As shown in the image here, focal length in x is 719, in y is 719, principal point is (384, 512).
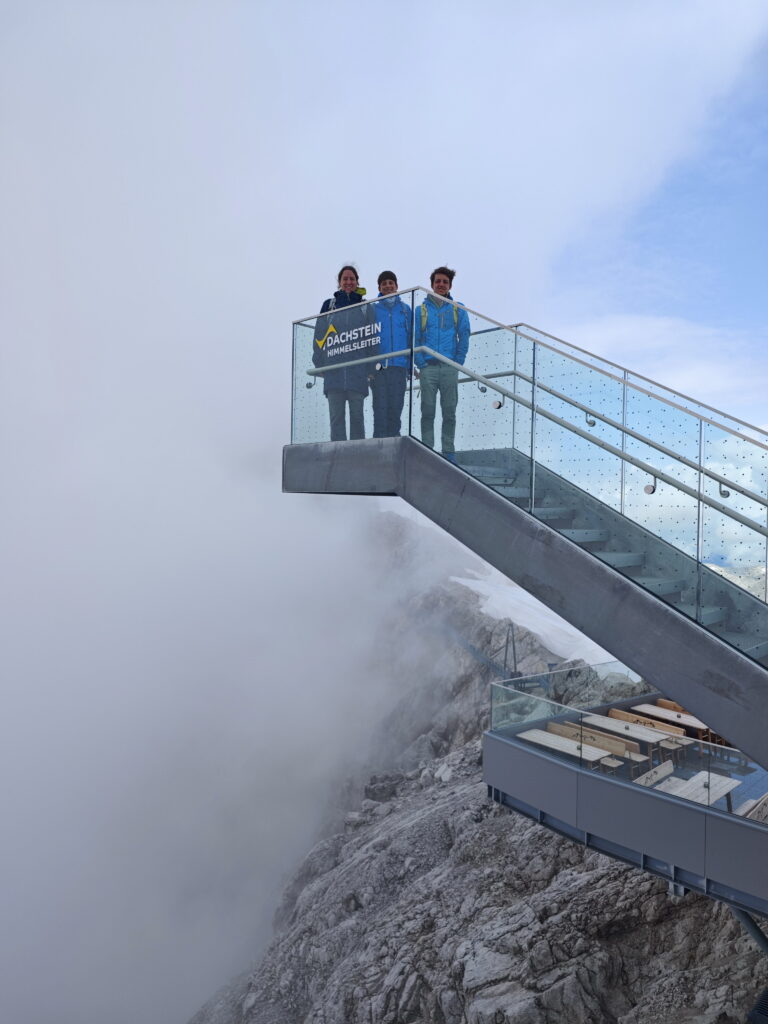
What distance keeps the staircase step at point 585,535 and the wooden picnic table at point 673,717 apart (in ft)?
20.6

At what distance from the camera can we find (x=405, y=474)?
819 centimetres

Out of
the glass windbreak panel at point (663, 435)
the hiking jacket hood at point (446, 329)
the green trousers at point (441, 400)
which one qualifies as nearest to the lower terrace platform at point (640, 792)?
the glass windbreak panel at point (663, 435)

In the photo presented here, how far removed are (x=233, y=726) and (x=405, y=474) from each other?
51.7 metres

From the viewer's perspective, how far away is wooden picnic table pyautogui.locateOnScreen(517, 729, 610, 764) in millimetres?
8562

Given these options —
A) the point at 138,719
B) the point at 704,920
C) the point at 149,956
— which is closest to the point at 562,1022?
the point at 704,920

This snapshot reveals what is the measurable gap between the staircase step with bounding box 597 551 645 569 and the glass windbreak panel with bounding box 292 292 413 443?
9.16 feet

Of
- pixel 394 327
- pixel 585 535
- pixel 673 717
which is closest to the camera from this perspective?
pixel 585 535

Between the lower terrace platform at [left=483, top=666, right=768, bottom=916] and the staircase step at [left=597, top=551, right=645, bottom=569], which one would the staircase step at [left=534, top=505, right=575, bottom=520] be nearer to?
the staircase step at [left=597, top=551, right=645, bottom=569]

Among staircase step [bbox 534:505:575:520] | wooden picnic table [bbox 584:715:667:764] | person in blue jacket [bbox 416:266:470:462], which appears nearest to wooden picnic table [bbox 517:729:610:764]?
wooden picnic table [bbox 584:715:667:764]

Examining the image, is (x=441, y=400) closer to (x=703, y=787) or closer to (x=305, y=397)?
(x=305, y=397)

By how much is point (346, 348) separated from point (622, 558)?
14.4 feet

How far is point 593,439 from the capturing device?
7129 millimetres

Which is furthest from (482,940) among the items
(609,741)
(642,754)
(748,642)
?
(748,642)

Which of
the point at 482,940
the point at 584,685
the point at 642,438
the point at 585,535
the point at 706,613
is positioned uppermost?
the point at 642,438
